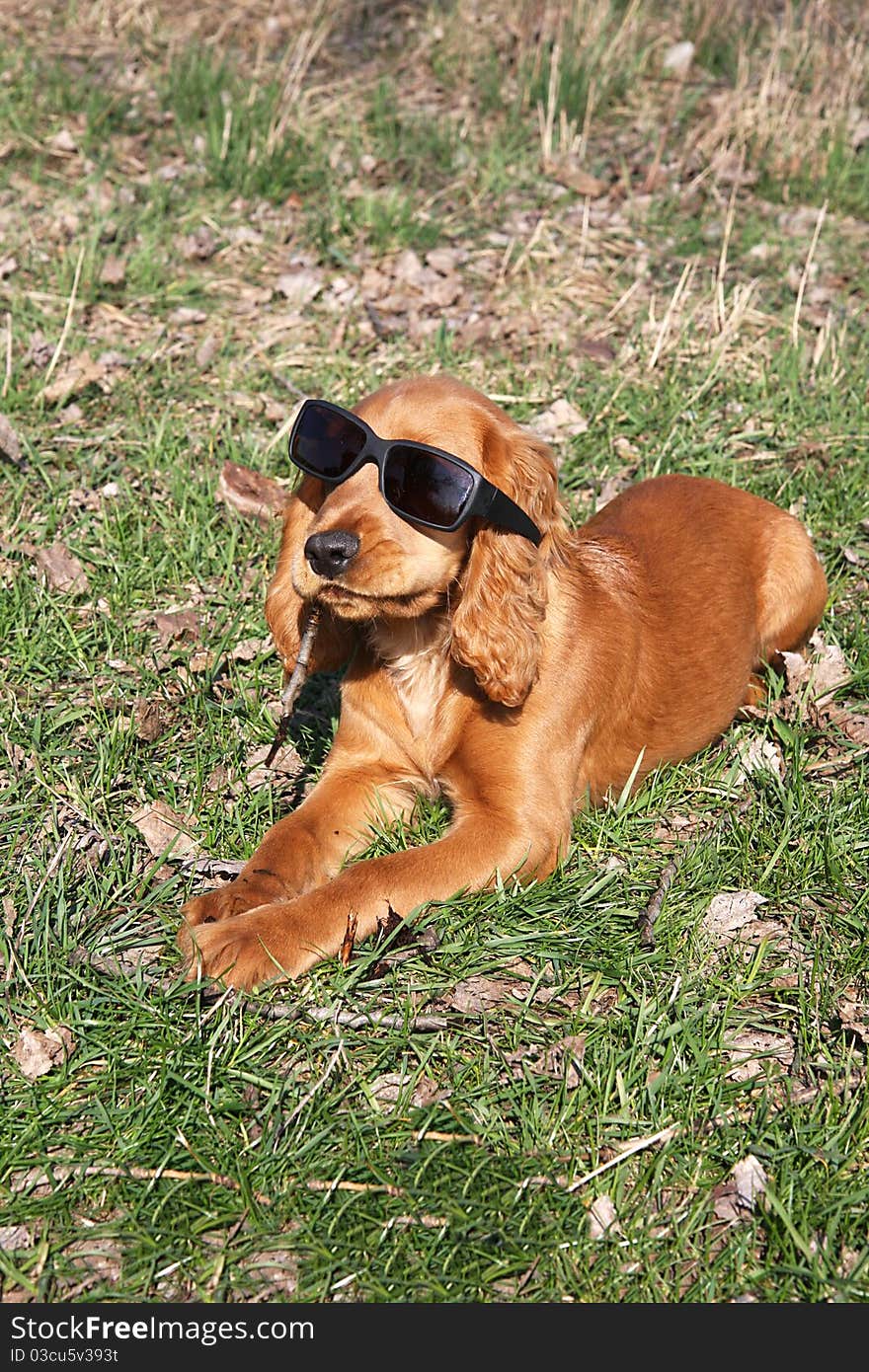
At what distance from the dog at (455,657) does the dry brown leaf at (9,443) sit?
1762 mm

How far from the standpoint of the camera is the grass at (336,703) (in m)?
2.26

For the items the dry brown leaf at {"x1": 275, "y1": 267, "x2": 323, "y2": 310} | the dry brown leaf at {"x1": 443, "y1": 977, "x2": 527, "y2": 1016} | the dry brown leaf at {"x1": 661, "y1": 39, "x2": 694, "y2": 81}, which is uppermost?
the dry brown leaf at {"x1": 661, "y1": 39, "x2": 694, "y2": 81}

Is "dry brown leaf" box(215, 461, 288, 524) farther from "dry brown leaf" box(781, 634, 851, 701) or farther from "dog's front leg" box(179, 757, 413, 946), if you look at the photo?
"dry brown leaf" box(781, 634, 851, 701)

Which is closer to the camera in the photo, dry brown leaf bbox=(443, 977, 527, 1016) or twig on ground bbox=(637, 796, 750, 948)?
dry brown leaf bbox=(443, 977, 527, 1016)

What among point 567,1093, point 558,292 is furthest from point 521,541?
point 558,292

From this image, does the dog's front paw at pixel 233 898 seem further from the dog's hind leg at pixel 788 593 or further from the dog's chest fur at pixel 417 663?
the dog's hind leg at pixel 788 593

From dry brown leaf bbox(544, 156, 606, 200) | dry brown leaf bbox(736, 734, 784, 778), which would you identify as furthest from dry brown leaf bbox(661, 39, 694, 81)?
dry brown leaf bbox(736, 734, 784, 778)

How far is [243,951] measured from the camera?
266 centimetres

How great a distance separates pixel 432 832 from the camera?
11.0 feet

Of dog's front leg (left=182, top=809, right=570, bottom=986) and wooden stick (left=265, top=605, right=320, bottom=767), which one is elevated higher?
wooden stick (left=265, top=605, right=320, bottom=767)

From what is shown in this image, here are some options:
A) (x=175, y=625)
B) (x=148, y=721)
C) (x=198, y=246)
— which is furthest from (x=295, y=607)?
(x=198, y=246)

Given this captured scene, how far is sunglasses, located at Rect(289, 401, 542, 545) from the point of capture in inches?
112

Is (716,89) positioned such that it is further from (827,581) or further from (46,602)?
(46,602)

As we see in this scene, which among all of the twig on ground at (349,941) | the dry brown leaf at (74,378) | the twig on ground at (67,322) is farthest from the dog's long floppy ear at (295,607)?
the twig on ground at (67,322)
